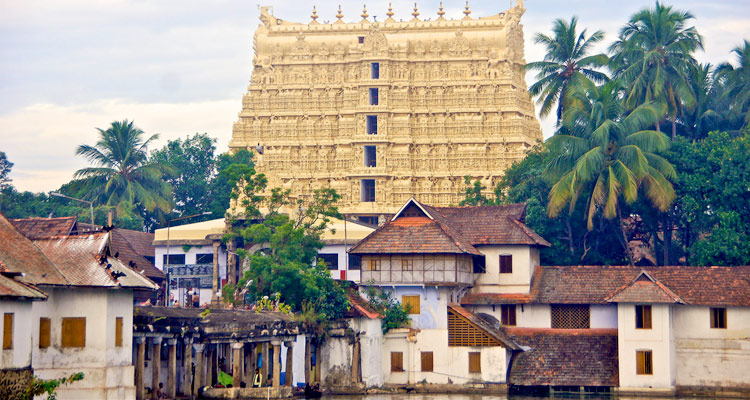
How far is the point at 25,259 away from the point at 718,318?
32086mm

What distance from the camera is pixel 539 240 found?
61906 millimetres

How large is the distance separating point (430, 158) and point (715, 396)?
34.8m

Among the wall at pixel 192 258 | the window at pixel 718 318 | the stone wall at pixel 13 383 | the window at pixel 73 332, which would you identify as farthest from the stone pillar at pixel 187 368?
the window at pixel 718 318

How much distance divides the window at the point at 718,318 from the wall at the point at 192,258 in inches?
1075

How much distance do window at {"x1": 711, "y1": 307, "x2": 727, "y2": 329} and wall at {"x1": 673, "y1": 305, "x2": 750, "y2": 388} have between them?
6.9 inches

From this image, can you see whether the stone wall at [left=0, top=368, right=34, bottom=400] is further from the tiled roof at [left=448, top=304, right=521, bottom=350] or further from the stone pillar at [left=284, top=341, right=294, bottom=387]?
the tiled roof at [left=448, top=304, right=521, bottom=350]

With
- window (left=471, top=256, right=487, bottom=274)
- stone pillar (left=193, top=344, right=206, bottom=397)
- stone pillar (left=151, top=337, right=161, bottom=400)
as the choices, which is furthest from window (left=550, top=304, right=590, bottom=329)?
stone pillar (left=151, top=337, right=161, bottom=400)

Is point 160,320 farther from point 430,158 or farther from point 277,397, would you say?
point 430,158

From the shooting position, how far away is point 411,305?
193 feet

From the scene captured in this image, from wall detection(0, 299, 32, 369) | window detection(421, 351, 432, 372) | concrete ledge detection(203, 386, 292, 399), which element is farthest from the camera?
window detection(421, 351, 432, 372)

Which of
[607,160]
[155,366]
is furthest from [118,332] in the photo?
[607,160]

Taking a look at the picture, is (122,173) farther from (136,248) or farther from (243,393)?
(243,393)

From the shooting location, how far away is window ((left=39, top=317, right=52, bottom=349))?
39.8m

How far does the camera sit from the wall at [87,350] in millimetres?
40125
